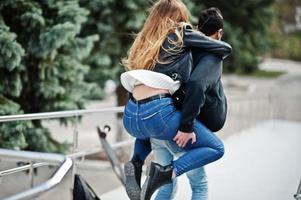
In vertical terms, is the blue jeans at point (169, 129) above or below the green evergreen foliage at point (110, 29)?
above

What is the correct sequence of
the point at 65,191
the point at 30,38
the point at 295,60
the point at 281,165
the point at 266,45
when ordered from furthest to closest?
the point at 295,60
the point at 266,45
the point at 281,165
the point at 30,38
the point at 65,191

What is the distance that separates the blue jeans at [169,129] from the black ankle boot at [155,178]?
6 centimetres

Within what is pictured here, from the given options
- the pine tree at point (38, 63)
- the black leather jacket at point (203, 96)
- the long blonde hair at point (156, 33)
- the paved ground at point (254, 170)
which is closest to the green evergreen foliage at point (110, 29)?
the pine tree at point (38, 63)

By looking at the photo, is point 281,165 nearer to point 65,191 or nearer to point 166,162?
point 166,162

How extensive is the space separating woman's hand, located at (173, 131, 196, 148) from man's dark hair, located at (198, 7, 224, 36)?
70 centimetres

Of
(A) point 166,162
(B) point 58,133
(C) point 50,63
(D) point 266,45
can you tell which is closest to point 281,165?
(C) point 50,63

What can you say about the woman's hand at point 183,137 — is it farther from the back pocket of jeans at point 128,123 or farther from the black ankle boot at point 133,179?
the black ankle boot at point 133,179

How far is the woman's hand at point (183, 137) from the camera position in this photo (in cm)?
331

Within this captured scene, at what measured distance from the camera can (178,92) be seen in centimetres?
349

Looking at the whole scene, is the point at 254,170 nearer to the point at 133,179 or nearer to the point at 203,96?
the point at 133,179

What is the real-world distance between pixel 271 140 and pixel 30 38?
19.0 ft

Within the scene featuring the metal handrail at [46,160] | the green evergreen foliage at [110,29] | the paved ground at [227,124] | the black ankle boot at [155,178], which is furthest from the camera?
the green evergreen foliage at [110,29]

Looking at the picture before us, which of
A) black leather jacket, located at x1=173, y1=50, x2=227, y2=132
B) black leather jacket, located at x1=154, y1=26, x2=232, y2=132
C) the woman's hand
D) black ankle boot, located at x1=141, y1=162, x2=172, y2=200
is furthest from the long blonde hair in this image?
black ankle boot, located at x1=141, y1=162, x2=172, y2=200

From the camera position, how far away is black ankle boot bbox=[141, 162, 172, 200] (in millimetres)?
3424
